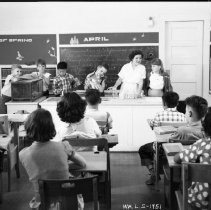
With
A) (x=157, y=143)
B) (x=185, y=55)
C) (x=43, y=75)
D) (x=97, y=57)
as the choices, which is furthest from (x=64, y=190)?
(x=185, y=55)

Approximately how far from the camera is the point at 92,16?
8.20 metres

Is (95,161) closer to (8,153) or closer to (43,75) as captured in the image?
(8,153)

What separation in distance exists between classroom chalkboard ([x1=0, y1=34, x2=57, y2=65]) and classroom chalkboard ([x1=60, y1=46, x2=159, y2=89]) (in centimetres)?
24

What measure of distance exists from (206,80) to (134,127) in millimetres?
2579

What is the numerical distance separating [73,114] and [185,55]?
16.5 feet

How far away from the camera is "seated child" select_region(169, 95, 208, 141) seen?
12.6 ft

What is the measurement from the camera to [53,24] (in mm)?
8227

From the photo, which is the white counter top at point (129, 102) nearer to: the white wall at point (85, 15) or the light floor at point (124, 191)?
the light floor at point (124, 191)

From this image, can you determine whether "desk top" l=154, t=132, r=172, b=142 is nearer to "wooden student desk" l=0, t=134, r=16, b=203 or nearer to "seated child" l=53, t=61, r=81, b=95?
"wooden student desk" l=0, t=134, r=16, b=203

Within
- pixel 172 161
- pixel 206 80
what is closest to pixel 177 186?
pixel 172 161

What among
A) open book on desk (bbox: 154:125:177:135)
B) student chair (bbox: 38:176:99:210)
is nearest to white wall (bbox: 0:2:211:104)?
open book on desk (bbox: 154:125:177:135)

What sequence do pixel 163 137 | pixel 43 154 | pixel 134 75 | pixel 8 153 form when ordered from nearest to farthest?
pixel 43 154, pixel 163 137, pixel 8 153, pixel 134 75

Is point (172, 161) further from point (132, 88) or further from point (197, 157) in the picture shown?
point (132, 88)

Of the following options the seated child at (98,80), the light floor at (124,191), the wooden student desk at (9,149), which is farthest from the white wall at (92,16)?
the wooden student desk at (9,149)
